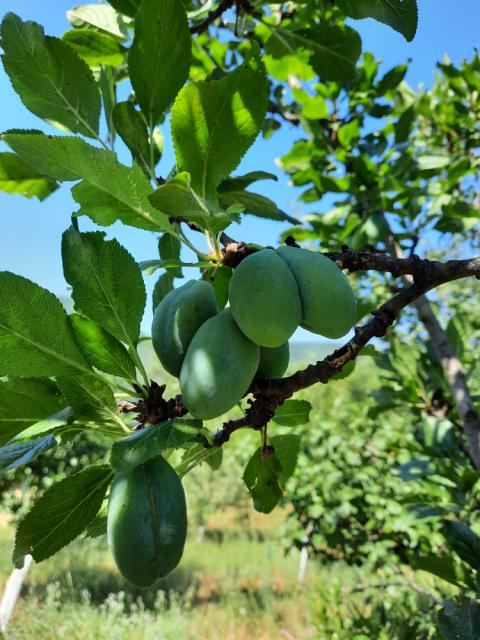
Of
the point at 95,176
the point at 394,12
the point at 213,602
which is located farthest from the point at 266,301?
the point at 213,602

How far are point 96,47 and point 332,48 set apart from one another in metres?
0.58

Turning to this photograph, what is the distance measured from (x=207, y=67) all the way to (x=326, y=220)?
0.78m

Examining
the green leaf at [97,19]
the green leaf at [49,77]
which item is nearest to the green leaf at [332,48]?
the green leaf at [97,19]

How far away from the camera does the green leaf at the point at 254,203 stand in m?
0.89

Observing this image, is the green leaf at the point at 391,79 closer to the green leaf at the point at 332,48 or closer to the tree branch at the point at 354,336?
the green leaf at the point at 332,48

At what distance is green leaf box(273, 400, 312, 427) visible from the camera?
88 centimetres

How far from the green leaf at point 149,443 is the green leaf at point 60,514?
13 centimetres

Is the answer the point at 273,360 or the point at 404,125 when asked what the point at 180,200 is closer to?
the point at 273,360

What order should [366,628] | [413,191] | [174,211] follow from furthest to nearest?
[366,628] < [413,191] < [174,211]

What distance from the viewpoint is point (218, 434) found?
2.55 feet

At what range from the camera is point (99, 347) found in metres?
0.70

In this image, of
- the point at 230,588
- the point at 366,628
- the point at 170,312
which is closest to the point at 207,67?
the point at 170,312

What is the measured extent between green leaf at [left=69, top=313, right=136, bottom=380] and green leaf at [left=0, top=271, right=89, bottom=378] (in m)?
0.02

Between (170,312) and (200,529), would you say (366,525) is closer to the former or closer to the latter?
(170,312)
